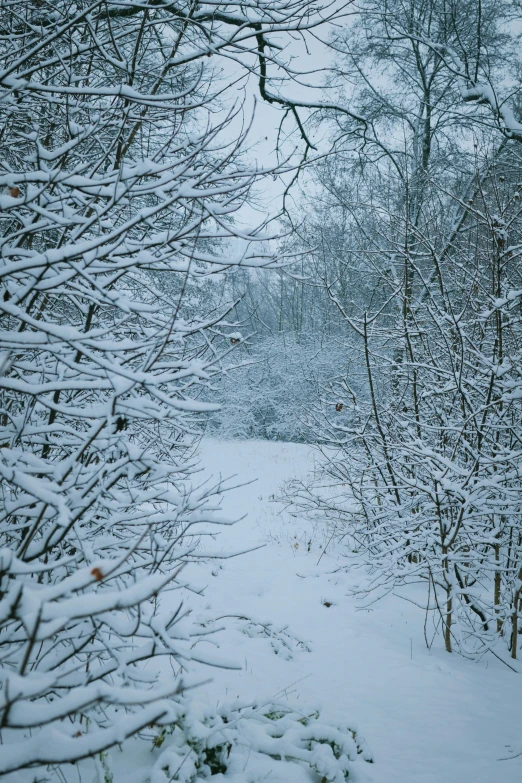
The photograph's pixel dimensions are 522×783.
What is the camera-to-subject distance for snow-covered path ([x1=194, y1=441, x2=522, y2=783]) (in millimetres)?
2246

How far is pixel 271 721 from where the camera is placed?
79.1 inches

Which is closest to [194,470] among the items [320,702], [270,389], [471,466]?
[320,702]

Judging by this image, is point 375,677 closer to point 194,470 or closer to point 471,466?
point 471,466

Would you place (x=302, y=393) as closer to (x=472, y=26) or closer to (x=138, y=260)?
(x=472, y=26)

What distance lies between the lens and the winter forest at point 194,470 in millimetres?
1330

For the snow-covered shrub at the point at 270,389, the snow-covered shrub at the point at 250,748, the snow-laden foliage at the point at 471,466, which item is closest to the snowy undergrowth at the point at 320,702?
the snow-covered shrub at the point at 250,748

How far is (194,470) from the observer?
7.32 feet

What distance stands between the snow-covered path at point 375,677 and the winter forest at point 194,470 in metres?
0.02

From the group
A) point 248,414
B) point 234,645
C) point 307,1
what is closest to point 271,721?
point 234,645

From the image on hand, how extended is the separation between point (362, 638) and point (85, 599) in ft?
11.0

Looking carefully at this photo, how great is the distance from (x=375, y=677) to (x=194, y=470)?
2018 millimetres

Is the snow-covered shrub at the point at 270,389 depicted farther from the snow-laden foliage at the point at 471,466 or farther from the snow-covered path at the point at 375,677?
the snow-laden foliage at the point at 471,466

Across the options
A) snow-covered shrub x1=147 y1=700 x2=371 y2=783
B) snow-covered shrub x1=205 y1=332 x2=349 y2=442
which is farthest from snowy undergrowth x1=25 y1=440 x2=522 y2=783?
snow-covered shrub x1=205 y1=332 x2=349 y2=442

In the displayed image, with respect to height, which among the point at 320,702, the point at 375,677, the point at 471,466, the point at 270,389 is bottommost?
the point at 375,677
